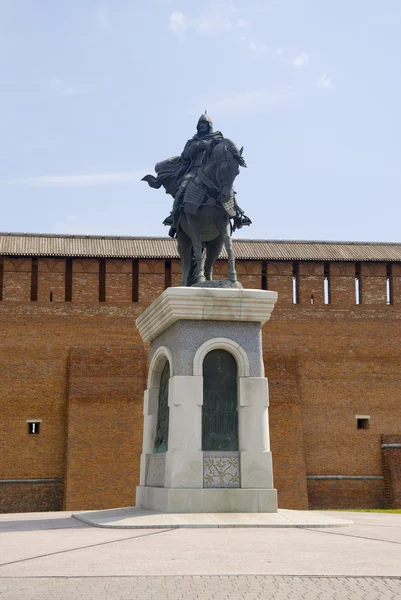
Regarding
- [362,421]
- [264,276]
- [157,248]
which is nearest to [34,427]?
[157,248]

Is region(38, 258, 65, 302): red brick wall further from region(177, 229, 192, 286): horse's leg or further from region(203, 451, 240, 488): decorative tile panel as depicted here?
region(203, 451, 240, 488): decorative tile panel

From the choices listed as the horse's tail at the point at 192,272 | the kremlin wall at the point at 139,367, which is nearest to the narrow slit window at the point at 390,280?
the kremlin wall at the point at 139,367

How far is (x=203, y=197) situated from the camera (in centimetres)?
780

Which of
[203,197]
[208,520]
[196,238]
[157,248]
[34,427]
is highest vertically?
[157,248]

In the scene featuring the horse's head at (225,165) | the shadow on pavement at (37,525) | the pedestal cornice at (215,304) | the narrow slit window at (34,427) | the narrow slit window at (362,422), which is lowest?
the shadow on pavement at (37,525)

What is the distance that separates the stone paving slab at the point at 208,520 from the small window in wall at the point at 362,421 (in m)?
11.6

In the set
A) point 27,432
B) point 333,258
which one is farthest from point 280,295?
point 27,432

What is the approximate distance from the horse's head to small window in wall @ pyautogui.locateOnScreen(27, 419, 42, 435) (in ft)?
35.2

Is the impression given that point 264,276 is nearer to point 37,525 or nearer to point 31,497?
point 31,497

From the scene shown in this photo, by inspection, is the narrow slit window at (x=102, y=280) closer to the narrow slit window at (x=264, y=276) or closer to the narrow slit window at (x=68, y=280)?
the narrow slit window at (x=68, y=280)

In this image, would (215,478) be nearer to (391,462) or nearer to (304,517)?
(304,517)

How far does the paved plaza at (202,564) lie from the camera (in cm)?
368

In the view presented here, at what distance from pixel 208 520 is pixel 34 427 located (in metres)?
11.7

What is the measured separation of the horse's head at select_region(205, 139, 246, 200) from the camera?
7.60 metres
